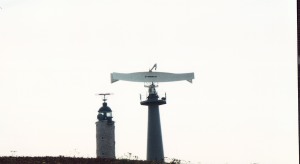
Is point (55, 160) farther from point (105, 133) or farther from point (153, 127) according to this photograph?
point (153, 127)

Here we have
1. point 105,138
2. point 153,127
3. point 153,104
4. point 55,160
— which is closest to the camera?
point 55,160

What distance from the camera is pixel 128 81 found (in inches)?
2557

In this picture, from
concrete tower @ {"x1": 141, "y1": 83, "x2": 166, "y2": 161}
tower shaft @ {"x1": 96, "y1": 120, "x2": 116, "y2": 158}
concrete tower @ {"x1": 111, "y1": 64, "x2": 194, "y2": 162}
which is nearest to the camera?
tower shaft @ {"x1": 96, "y1": 120, "x2": 116, "y2": 158}

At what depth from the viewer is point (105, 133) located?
6172 centimetres

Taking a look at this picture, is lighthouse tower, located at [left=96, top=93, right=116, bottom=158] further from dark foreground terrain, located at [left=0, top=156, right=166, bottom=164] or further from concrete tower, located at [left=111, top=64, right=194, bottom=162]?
dark foreground terrain, located at [left=0, top=156, right=166, bottom=164]

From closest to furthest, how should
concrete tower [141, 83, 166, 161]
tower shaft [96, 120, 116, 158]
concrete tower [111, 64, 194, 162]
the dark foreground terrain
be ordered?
the dark foreground terrain
tower shaft [96, 120, 116, 158]
concrete tower [111, 64, 194, 162]
concrete tower [141, 83, 166, 161]

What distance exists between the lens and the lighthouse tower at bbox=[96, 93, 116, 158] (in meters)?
60.7

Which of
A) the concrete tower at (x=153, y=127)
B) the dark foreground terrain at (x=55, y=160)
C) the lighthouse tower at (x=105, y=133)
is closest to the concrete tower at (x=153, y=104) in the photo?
the concrete tower at (x=153, y=127)

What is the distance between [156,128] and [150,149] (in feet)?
6.19

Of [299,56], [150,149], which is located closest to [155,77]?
[150,149]

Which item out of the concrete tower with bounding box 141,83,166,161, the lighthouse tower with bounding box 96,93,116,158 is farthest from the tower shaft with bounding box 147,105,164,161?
the lighthouse tower with bounding box 96,93,116,158

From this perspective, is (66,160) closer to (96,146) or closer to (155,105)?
(96,146)

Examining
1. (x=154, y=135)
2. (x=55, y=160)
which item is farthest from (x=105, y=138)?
(x=55, y=160)

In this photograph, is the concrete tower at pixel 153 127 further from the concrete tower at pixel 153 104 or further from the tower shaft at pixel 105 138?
the tower shaft at pixel 105 138
